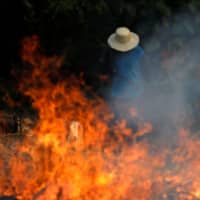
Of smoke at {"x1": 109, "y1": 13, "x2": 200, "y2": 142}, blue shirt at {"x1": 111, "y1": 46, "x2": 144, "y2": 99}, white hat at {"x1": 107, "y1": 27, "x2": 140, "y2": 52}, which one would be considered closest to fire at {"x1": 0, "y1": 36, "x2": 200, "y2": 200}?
smoke at {"x1": 109, "y1": 13, "x2": 200, "y2": 142}

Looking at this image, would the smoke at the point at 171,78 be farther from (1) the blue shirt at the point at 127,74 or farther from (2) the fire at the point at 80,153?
(1) the blue shirt at the point at 127,74

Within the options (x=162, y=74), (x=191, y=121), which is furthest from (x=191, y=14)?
(x=191, y=121)

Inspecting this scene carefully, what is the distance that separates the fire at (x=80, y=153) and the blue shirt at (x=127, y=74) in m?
0.76

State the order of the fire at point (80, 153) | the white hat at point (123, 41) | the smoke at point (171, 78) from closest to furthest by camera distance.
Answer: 1. the fire at point (80, 153)
2. the white hat at point (123, 41)
3. the smoke at point (171, 78)

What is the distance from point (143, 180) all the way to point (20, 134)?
2591 mm

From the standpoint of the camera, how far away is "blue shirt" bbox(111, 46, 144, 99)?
7.35 m

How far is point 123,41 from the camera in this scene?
7352 millimetres

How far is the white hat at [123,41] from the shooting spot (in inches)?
288

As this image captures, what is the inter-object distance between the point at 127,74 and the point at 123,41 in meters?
0.56

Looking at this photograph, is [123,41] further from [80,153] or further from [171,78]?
[80,153]

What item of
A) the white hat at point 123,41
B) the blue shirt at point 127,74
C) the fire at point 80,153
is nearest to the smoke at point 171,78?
the fire at point 80,153

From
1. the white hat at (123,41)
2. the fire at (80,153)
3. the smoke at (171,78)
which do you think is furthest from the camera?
the smoke at (171,78)

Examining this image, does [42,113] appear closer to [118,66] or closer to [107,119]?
[107,119]

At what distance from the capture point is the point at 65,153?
303 inches
